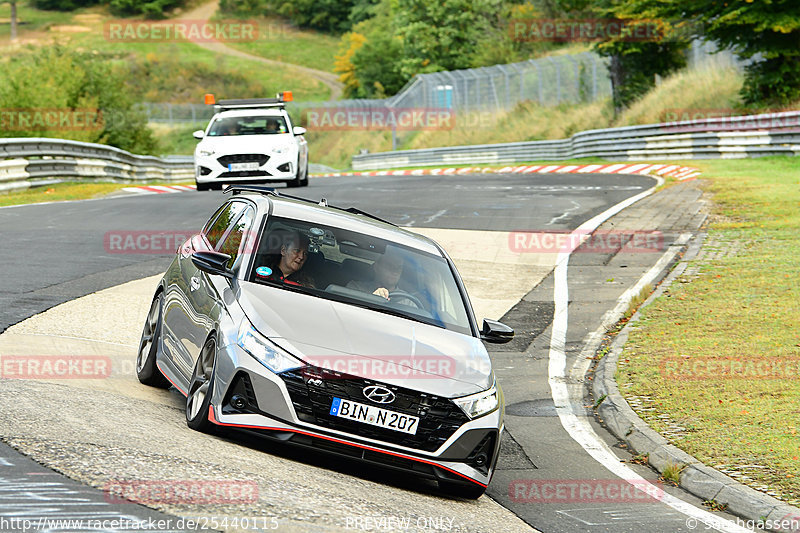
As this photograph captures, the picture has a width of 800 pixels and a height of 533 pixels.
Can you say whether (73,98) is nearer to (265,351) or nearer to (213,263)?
(213,263)

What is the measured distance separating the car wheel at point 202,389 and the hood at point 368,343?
15.2 inches

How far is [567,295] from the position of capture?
14969mm

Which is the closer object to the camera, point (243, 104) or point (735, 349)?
point (735, 349)

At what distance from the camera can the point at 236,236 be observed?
8.20 metres

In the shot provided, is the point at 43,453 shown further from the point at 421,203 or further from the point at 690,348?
the point at 421,203

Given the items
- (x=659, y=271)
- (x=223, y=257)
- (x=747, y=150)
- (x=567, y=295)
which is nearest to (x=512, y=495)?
(x=223, y=257)

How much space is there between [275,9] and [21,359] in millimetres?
147943

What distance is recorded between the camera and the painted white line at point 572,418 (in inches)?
275
